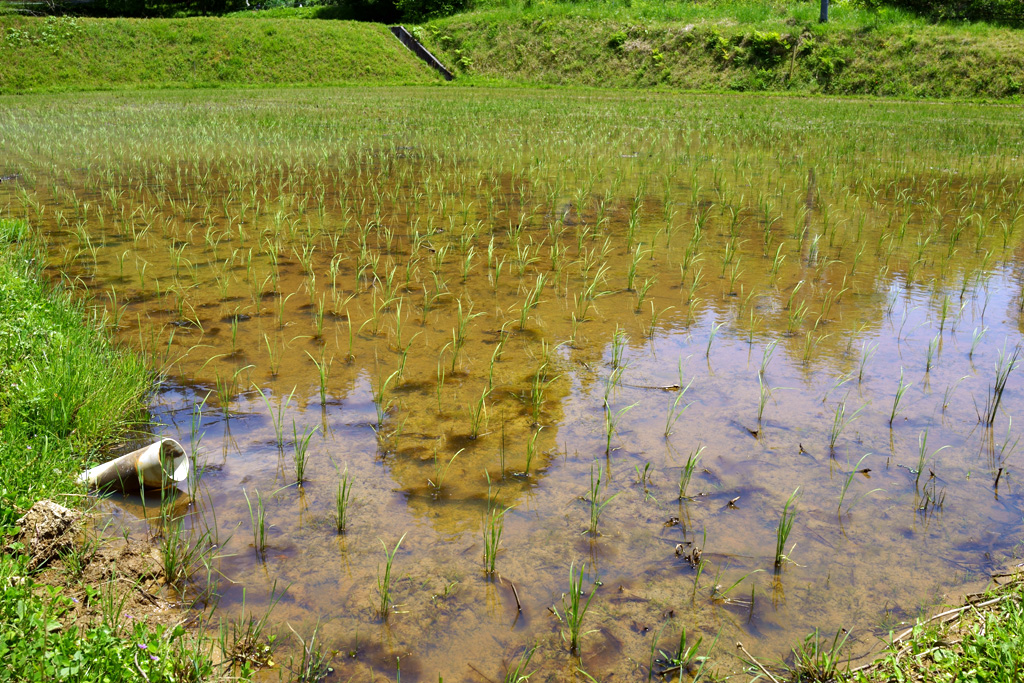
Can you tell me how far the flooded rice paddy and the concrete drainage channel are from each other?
80.7ft

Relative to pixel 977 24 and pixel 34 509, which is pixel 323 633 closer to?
pixel 34 509

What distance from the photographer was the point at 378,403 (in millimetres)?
3533

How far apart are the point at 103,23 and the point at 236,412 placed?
33.2 meters

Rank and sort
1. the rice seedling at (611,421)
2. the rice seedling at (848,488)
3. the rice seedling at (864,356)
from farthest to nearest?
1. the rice seedling at (864,356)
2. the rice seedling at (611,421)
3. the rice seedling at (848,488)

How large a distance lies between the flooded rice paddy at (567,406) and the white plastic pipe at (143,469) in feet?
0.40

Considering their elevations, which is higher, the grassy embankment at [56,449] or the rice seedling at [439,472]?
the grassy embankment at [56,449]

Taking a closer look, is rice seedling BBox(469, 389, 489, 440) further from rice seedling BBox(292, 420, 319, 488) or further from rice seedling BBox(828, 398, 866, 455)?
rice seedling BBox(828, 398, 866, 455)

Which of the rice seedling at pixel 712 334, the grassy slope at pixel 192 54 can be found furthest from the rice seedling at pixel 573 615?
the grassy slope at pixel 192 54

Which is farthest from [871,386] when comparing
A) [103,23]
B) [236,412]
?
[103,23]

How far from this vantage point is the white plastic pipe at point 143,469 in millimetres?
2699

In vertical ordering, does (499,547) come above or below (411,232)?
below

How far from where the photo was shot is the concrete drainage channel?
31609 millimetres

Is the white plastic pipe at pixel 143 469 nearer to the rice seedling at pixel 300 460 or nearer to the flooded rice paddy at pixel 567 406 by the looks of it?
the flooded rice paddy at pixel 567 406

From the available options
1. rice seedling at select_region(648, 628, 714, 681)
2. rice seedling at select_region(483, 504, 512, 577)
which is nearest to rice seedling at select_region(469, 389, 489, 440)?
rice seedling at select_region(483, 504, 512, 577)
